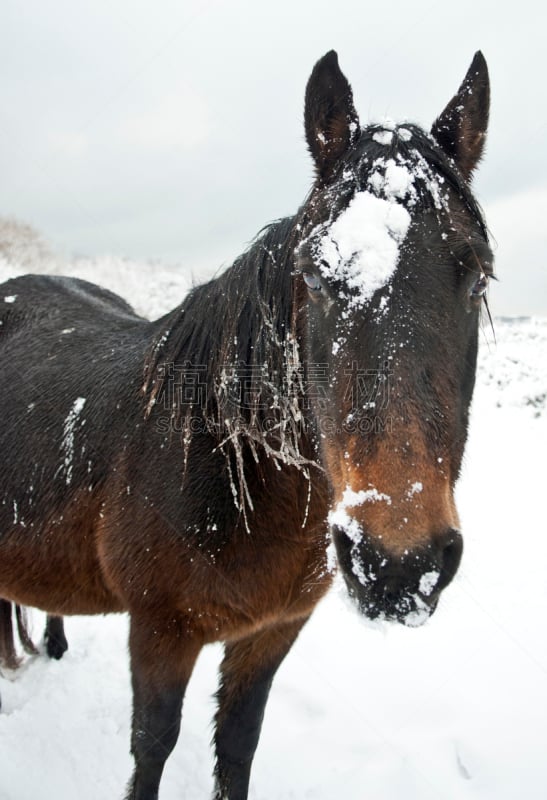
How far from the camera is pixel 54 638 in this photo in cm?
435

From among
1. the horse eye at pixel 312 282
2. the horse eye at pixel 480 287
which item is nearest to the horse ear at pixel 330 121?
the horse eye at pixel 312 282

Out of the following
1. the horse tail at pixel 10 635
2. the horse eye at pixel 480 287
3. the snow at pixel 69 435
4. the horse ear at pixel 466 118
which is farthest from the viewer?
the horse tail at pixel 10 635

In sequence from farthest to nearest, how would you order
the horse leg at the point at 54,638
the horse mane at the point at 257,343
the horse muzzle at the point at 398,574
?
the horse leg at the point at 54,638 → the horse mane at the point at 257,343 → the horse muzzle at the point at 398,574

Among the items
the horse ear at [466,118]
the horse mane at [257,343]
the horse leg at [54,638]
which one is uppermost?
the horse ear at [466,118]

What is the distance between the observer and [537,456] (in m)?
8.37

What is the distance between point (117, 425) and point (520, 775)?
2.92 m

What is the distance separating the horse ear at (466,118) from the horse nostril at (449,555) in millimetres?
1404

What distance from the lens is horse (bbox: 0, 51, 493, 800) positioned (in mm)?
1509

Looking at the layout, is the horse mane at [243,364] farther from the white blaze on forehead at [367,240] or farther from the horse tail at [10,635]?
the horse tail at [10,635]

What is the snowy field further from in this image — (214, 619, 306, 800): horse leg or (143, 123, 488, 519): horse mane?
(143, 123, 488, 519): horse mane

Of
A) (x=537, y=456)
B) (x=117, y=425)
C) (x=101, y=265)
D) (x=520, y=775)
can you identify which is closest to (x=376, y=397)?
(x=117, y=425)

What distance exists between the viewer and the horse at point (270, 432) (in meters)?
1.51

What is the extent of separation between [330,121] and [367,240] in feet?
2.21

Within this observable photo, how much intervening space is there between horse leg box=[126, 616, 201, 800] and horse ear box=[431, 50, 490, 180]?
2.12m
